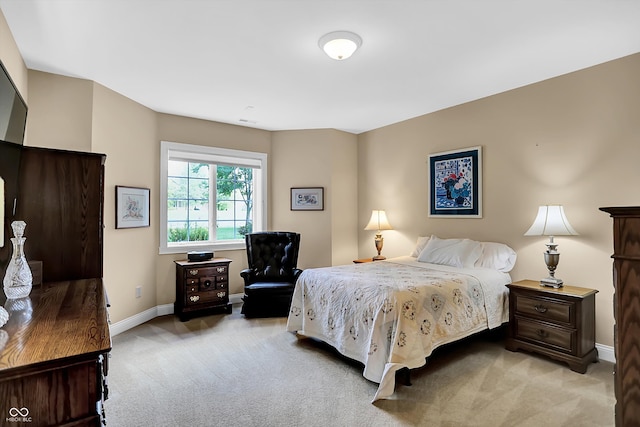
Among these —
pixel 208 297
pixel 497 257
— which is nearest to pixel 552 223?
pixel 497 257

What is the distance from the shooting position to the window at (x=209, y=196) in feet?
14.4

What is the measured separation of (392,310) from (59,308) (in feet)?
6.37

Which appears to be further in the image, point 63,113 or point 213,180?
point 213,180

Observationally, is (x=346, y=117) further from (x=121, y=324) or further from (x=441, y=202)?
(x=121, y=324)

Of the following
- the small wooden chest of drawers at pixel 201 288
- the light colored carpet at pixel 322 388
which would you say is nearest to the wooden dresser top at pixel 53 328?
the light colored carpet at pixel 322 388

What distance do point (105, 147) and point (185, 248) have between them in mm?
1589

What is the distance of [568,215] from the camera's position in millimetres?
3102

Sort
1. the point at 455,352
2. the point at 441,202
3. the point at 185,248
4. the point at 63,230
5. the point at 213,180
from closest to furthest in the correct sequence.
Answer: the point at 63,230 → the point at 455,352 → the point at 441,202 → the point at 185,248 → the point at 213,180

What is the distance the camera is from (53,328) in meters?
1.07

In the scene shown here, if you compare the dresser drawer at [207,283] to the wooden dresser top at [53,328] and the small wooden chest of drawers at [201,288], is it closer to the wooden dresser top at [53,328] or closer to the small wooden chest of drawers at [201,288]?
the small wooden chest of drawers at [201,288]

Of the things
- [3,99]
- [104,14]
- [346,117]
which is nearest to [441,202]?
[346,117]

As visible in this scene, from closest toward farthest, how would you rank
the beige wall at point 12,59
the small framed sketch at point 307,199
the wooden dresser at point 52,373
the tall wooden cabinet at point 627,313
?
the wooden dresser at point 52,373, the tall wooden cabinet at point 627,313, the beige wall at point 12,59, the small framed sketch at point 307,199

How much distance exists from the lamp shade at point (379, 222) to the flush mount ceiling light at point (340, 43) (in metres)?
2.57

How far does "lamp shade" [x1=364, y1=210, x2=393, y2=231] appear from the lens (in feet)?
15.3
